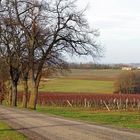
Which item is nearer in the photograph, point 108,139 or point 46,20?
point 108,139

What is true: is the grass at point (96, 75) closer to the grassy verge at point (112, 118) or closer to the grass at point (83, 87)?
the grass at point (83, 87)

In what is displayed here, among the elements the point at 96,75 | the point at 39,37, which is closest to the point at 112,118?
the point at 39,37

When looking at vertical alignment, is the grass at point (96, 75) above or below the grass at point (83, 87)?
above

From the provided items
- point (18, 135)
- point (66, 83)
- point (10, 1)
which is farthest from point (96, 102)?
point (66, 83)

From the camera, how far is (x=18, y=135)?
16641 millimetres

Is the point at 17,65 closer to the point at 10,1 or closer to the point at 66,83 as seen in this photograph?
the point at 10,1

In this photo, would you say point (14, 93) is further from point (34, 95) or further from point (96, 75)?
point (96, 75)

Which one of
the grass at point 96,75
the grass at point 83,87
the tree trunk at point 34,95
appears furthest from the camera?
the grass at point 96,75

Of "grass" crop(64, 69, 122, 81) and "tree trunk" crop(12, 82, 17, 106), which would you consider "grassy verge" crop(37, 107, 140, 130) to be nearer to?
"tree trunk" crop(12, 82, 17, 106)

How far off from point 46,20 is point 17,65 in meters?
6.76

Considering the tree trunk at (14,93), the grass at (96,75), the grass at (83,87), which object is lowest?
the grass at (83,87)

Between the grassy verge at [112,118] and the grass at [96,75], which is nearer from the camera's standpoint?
the grassy verge at [112,118]

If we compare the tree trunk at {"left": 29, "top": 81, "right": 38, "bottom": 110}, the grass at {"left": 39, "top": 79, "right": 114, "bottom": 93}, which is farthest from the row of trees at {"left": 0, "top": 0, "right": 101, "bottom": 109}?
the grass at {"left": 39, "top": 79, "right": 114, "bottom": 93}

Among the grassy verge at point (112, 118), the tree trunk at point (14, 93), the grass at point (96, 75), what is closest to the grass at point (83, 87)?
the grass at point (96, 75)
